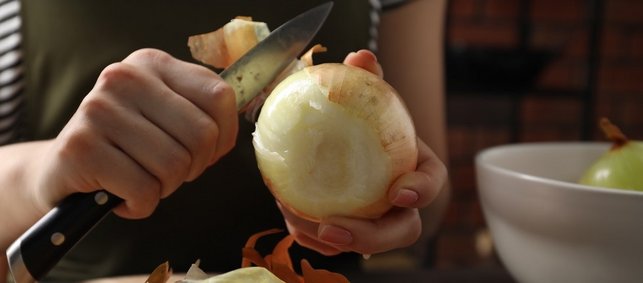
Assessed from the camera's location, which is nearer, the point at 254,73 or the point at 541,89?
the point at 254,73

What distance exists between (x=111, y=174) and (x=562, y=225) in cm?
22

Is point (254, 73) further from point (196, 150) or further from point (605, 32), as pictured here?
point (605, 32)

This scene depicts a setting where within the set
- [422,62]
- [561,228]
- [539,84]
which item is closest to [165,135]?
[561,228]

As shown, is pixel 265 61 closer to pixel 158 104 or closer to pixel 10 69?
pixel 158 104

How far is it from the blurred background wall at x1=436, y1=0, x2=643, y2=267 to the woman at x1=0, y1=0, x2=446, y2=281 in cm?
91

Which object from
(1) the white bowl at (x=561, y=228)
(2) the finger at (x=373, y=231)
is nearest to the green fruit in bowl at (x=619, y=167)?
(1) the white bowl at (x=561, y=228)

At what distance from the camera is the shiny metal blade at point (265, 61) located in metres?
0.28

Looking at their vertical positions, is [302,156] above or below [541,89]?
above

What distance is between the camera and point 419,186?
0.26 meters

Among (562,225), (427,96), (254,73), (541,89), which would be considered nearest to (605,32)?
(541,89)

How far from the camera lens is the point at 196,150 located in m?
0.27

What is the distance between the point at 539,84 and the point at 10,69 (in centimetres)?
119

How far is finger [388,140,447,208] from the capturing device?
25 cm

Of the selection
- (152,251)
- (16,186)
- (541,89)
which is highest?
(16,186)
